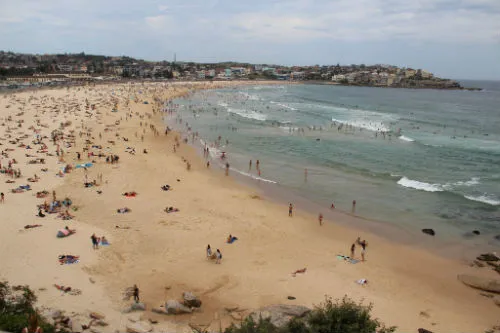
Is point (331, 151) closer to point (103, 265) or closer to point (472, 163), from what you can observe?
point (472, 163)

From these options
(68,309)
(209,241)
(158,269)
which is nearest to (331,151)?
(209,241)

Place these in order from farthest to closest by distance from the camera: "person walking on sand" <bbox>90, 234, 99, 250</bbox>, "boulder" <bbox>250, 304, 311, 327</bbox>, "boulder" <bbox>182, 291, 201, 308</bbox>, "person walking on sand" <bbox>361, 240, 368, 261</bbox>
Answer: "person walking on sand" <bbox>361, 240, 368, 261</bbox> → "person walking on sand" <bbox>90, 234, 99, 250</bbox> → "boulder" <bbox>182, 291, 201, 308</bbox> → "boulder" <bbox>250, 304, 311, 327</bbox>

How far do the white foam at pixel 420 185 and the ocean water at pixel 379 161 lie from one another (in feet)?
0.23

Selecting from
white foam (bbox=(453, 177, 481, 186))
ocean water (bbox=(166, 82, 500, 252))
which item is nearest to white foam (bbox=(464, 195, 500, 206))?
ocean water (bbox=(166, 82, 500, 252))

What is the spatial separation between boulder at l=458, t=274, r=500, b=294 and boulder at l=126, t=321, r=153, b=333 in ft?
37.7

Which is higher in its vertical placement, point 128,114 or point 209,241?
point 128,114

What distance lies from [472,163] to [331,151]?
11776 millimetres

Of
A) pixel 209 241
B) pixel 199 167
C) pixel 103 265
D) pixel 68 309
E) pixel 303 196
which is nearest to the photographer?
pixel 68 309

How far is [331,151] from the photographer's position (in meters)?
36.1

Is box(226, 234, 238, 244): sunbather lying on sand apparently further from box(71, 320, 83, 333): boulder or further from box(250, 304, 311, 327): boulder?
box(71, 320, 83, 333): boulder

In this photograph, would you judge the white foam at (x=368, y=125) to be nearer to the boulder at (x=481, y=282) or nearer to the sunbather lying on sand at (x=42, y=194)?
the boulder at (x=481, y=282)

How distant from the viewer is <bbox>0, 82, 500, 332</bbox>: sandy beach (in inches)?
474

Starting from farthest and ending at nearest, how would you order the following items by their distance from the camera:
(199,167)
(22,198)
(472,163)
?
(472,163)
(199,167)
(22,198)

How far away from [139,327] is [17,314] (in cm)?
284
